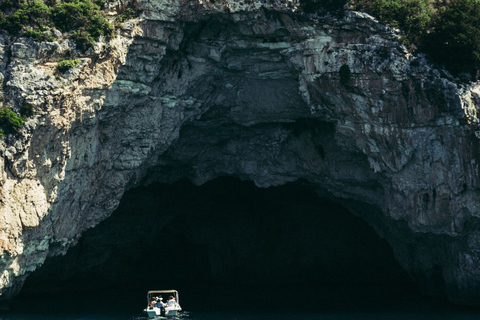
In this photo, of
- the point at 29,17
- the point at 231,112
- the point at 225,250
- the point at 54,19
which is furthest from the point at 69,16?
the point at 225,250

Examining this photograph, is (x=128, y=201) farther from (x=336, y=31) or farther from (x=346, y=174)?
(x=336, y=31)

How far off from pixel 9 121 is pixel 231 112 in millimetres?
15209

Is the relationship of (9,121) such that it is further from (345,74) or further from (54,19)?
(345,74)

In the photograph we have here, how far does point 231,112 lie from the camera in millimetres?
52250

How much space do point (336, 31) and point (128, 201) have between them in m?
22.5

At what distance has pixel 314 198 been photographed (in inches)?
2547

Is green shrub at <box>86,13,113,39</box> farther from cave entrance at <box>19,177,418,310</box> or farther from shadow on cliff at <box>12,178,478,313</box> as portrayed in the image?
shadow on cliff at <box>12,178,478,313</box>

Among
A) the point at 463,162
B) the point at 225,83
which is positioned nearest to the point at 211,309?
the point at 225,83

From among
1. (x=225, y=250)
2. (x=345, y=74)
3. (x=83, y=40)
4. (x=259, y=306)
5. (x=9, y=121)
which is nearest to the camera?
(x=9, y=121)

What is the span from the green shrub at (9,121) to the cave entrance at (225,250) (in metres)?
19.1

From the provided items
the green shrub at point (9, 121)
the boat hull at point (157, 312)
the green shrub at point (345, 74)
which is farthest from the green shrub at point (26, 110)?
the green shrub at point (345, 74)

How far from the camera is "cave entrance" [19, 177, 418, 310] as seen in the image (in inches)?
2457

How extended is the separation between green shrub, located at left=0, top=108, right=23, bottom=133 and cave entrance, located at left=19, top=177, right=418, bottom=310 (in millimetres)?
19094

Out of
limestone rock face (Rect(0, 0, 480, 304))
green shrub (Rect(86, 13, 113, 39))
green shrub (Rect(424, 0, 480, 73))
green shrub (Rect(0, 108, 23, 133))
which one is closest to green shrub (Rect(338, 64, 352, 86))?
limestone rock face (Rect(0, 0, 480, 304))
